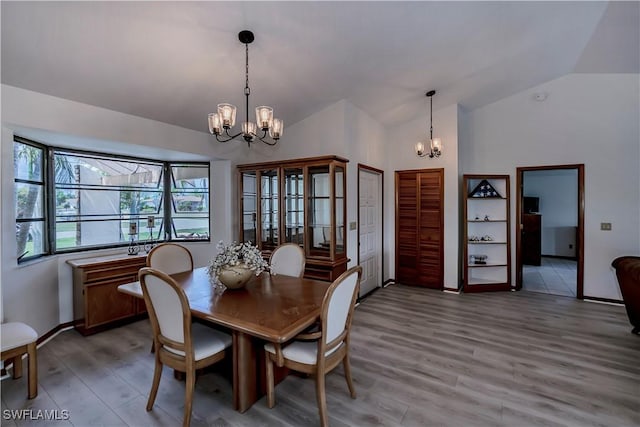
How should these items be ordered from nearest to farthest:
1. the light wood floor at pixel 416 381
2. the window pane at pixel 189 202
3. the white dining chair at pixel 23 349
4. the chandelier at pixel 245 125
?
the light wood floor at pixel 416 381
the white dining chair at pixel 23 349
the chandelier at pixel 245 125
the window pane at pixel 189 202

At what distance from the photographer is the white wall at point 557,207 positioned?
7.43 metres

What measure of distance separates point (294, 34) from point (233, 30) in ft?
1.66

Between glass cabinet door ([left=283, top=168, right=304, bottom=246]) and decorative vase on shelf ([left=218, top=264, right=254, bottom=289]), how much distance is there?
164cm

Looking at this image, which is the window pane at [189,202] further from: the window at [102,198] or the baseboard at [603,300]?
the baseboard at [603,300]

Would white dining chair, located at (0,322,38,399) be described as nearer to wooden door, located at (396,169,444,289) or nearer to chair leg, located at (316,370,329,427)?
chair leg, located at (316,370,329,427)

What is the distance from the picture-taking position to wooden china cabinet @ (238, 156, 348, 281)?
150 inches

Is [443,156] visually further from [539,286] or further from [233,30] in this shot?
[233,30]

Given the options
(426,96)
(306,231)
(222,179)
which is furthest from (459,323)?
(222,179)

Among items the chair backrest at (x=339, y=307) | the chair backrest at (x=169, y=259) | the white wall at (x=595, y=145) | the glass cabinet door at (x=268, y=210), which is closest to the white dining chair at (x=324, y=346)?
the chair backrest at (x=339, y=307)

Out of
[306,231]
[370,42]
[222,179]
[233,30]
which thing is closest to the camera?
[233,30]

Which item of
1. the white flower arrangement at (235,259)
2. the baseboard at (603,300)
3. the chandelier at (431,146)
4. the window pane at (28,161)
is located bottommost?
the baseboard at (603,300)

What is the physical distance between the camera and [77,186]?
3754 millimetres

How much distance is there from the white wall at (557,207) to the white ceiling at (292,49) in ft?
12.9

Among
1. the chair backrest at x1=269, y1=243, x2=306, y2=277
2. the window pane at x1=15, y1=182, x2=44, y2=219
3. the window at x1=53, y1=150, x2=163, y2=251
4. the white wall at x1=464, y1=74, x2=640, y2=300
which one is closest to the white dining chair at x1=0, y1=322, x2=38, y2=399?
the window pane at x1=15, y1=182, x2=44, y2=219
